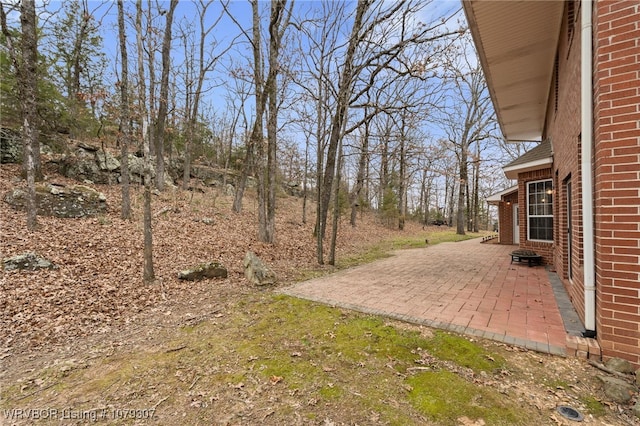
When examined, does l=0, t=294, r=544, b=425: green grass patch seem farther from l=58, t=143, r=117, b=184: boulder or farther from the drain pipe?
l=58, t=143, r=117, b=184: boulder

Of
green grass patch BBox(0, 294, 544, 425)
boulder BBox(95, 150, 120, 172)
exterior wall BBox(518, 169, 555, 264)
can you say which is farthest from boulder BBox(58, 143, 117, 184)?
exterior wall BBox(518, 169, 555, 264)

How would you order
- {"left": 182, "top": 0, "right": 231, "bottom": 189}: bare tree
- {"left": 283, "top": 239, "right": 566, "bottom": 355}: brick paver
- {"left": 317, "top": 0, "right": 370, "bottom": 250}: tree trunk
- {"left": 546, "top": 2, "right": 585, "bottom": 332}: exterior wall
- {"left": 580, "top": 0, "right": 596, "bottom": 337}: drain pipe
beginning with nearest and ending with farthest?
1. {"left": 580, "top": 0, "right": 596, "bottom": 337}: drain pipe
2. {"left": 283, "top": 239, "right": 566, "bottom": 355}: brick paver
3. {"left": 546, "top": 2, "right": 585, "bottom": 332}: exterior wall
4. {"left": 317, "top": 0, "right": 370, "bottom": 250}: tree trunk
5. {"left": 182, "top": 0, "right": 231, "bottom": 189}: bare tree

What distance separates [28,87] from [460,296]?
11.0 meters

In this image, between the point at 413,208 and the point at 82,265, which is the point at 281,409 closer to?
the point at 82,265

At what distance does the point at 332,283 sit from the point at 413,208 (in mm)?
32376

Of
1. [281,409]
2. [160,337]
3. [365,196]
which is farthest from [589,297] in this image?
[365,196]

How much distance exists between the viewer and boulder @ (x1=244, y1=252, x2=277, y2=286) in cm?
585

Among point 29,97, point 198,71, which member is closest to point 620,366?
point 29,97

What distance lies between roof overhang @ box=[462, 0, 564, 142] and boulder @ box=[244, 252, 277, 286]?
18.9 feet

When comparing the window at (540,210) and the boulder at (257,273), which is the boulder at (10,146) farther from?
the window at (540,210)

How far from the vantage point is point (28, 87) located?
23.0ft

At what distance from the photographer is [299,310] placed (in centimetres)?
452

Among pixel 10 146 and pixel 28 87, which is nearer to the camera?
pixel 28 87

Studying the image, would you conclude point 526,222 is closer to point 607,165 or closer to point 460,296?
point 460,296
